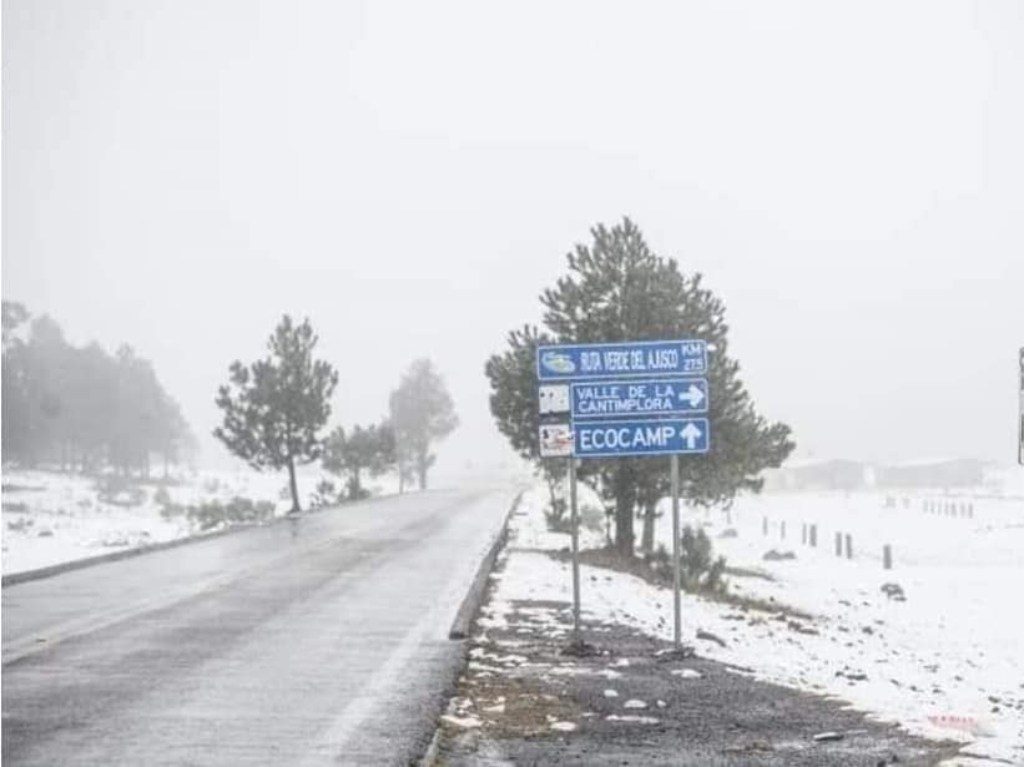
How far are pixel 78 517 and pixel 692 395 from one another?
40772mm

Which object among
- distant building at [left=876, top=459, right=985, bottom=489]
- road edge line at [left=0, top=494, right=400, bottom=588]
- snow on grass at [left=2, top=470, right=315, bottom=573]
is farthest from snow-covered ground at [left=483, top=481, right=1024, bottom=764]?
distant building at [left=876, top=459, right=985, bottom=489]

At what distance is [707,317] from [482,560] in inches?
270

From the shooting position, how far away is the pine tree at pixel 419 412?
73.8 m

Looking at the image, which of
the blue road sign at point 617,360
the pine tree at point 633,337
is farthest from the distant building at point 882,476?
the blue road sign at point 617,360

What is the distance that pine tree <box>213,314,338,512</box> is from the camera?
135ft

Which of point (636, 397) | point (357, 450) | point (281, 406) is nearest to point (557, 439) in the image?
point (636, 397)

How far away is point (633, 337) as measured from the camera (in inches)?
874

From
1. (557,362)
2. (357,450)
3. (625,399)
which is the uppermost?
(557,362)

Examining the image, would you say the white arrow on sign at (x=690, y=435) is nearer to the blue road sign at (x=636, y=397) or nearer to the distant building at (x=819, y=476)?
the blue road sign at (x=636, y=397)

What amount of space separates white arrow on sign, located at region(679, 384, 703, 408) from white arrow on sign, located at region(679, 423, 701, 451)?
10.5 inches

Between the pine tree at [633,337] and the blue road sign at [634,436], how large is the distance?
28.6ft

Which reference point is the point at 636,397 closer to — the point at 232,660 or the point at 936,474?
the point at 232,660

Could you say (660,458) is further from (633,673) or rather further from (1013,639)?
(633,673)

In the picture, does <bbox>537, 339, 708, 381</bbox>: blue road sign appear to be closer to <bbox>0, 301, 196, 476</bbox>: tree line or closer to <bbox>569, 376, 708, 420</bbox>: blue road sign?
<bbox>569, 376, 708, 420</bbox>: blue road sign
